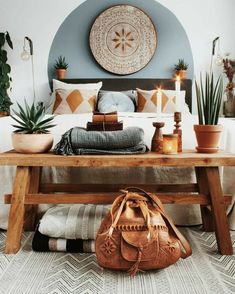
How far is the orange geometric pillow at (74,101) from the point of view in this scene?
12.8 feet

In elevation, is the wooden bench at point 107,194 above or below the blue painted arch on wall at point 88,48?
below

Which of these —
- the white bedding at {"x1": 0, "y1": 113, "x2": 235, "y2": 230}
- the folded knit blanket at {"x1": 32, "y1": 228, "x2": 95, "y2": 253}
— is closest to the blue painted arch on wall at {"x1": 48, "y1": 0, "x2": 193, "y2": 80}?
the white bedding at {"x1": 0, "y1": 113, "x2": 235, "y2": 230}

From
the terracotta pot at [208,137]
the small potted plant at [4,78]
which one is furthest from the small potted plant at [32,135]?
the small potted plant at [4,78]

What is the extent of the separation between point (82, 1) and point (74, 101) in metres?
1.52

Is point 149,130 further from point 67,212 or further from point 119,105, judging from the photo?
point 119,105

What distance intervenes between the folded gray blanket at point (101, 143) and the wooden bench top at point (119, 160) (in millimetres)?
86

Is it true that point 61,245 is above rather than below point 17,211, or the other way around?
below

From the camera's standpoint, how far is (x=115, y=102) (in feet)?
12.8

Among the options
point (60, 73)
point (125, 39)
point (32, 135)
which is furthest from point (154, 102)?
point (32, 135)

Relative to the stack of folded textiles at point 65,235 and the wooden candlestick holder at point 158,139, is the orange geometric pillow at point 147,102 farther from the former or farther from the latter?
the stack of folded textiles at point 65,235

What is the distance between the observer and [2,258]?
5.54 feet

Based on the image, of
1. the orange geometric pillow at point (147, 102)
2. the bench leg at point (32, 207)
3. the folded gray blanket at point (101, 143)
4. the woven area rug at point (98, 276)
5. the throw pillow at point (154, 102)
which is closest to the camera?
the woven area rug at point (98, 276)

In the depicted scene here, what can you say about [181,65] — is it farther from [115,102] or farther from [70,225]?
[70,225]

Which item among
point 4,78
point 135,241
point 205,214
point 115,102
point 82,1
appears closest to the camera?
point 135,241
